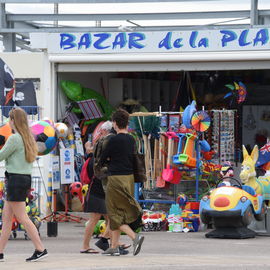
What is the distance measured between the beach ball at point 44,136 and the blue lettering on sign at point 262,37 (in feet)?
16.1

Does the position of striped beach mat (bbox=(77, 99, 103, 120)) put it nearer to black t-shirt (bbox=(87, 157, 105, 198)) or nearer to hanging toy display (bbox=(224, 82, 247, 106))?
hanging toy display (bbox=(224, 82, 247, 106))

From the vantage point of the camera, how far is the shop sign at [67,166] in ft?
57.6

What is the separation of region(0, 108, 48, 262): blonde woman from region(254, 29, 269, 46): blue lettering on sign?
7.97 metres

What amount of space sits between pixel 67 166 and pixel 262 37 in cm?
460

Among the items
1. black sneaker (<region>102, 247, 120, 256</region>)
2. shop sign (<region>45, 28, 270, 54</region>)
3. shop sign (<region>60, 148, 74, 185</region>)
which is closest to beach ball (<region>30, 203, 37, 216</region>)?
shop sign (<region>60, 148, 74, 185</region>)

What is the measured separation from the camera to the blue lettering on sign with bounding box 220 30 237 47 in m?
17.8

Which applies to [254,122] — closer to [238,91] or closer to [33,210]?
[238,91]

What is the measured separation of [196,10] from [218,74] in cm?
661

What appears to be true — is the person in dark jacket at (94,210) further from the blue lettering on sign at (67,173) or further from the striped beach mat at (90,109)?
the striped beach mat at (90,109)

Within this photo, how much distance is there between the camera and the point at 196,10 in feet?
91.4

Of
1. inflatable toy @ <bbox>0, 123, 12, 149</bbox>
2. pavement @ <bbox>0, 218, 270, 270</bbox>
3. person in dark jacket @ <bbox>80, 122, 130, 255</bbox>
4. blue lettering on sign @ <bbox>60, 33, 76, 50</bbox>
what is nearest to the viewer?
pavement @ <bbox>0, 218, 270, 270</bbox>

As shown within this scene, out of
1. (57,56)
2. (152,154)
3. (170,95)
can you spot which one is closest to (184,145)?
(152,154)

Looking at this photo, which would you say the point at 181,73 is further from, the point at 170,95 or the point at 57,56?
the point at 57,56

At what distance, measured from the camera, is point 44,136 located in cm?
1477
